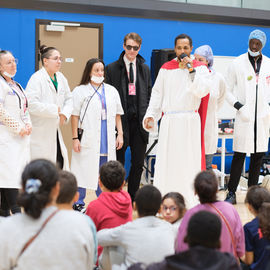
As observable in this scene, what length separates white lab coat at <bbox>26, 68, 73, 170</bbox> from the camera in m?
4.17

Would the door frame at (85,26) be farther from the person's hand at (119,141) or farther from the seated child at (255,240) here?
the seated child at (255,240)

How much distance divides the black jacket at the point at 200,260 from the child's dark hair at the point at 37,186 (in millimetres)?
581

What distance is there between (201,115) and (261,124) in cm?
107

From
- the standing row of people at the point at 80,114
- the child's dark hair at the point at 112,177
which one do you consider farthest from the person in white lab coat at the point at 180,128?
the child's dark hair at the point at 112,177

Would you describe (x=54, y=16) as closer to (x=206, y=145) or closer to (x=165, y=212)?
(x=206, y=145)

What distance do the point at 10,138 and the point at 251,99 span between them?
2510mm

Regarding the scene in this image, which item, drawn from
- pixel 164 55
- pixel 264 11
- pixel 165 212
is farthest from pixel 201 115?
pixel 264 11

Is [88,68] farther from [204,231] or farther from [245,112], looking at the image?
[204,231]

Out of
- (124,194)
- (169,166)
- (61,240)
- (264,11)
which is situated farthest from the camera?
(264,11)

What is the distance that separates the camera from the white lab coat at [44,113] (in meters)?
4.17

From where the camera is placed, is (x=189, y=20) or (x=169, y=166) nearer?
(x=169, y=166)

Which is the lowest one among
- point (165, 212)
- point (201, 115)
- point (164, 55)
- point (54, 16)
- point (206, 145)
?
point (165, 212)

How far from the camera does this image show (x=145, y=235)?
237 cm

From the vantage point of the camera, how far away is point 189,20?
699 centimetres
